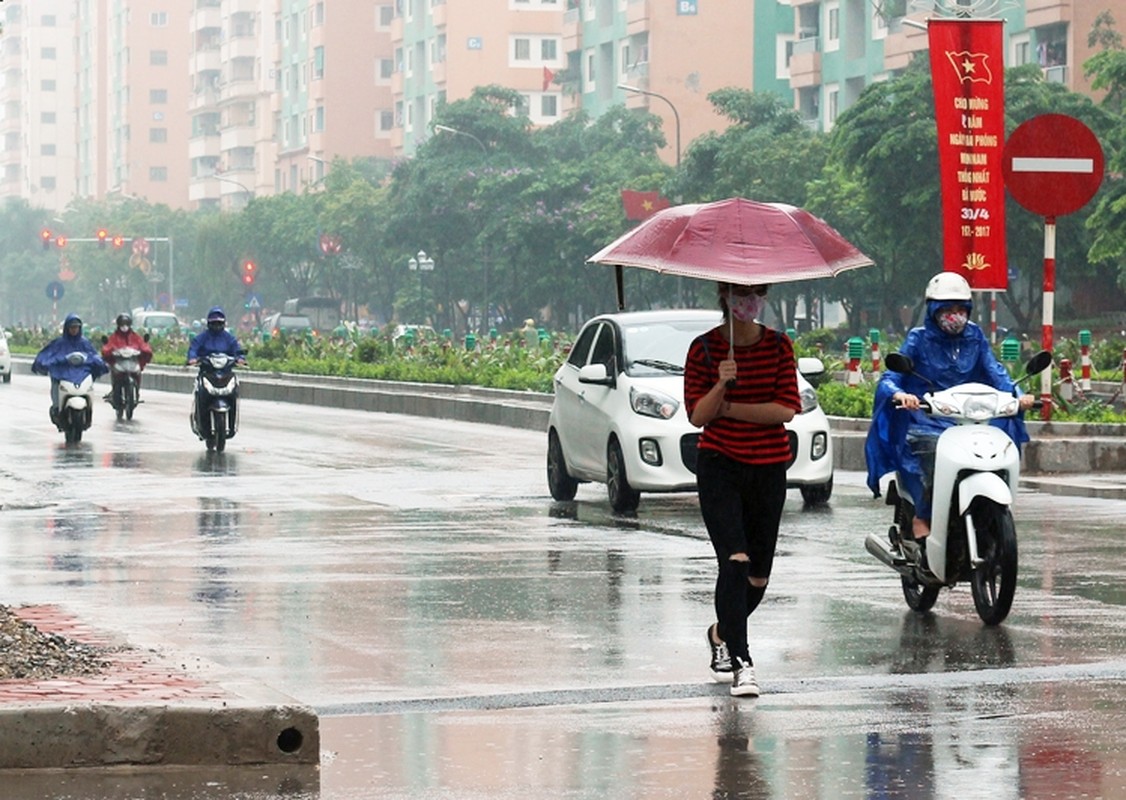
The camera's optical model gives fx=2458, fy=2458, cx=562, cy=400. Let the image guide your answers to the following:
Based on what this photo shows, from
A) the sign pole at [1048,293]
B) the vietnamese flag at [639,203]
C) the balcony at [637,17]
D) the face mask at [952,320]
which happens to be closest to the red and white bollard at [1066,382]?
the sign pole at [1048,293]

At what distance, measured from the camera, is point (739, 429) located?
932cm

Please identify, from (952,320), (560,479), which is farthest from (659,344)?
(952,320)

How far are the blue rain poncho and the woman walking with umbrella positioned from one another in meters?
2.22

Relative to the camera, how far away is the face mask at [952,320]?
37.7 ft

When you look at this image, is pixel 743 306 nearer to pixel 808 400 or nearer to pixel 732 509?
pixel 732 509

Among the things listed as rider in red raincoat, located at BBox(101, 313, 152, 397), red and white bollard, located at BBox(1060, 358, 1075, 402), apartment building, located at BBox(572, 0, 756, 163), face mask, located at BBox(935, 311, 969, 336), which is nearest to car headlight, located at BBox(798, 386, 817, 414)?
face mask, located at BBox(935, 311, 969, 336)

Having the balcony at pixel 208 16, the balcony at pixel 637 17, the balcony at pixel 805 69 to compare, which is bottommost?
the balcony at pixel 805 69

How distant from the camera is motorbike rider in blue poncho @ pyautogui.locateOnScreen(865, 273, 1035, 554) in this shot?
11.5 meters

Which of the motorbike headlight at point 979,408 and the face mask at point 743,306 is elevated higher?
the face mask at point 743,306

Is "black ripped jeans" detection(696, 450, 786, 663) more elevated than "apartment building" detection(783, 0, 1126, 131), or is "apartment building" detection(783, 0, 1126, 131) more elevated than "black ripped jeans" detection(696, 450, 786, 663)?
"apartment building" detection(783, 0, 1126, 131)

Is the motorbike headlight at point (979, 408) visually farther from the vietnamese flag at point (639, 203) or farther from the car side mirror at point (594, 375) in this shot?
the vietnamese flag at point (639, 203)

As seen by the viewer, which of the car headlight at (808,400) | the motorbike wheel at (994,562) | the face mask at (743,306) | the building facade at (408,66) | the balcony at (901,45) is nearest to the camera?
the face mask at (743,306)

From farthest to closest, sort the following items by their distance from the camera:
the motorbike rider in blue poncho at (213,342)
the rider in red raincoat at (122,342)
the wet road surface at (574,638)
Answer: the rider in red raincoat at (122,342) < the motorbike rider in blue poncho at (213,342) < the wet road surface at (574,638)

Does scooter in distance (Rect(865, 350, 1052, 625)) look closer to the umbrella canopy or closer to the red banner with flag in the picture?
the umbrella canopy
